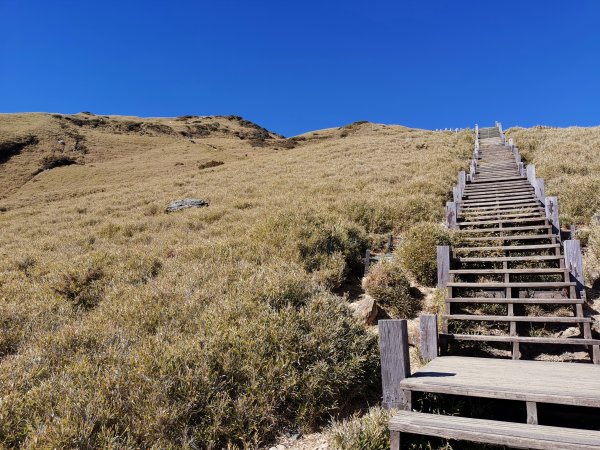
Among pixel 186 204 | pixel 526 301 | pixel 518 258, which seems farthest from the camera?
pixel 186 204

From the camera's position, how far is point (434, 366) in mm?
4270

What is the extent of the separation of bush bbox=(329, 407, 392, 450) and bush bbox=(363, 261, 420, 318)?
3.44m

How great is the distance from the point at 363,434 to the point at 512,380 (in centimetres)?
164

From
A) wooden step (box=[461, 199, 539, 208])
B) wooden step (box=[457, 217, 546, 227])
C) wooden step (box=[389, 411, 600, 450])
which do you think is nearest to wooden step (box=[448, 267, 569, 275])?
wooden step (box=[457, 217, 546, 227])

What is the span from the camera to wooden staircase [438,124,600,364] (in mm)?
5718

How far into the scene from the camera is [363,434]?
353cm

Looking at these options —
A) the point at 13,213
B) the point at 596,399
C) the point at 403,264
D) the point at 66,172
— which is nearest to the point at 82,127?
the point at 66,172

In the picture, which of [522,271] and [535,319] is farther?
[522,271]

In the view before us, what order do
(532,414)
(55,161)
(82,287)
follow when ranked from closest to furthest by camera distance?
1. (532,414)
2. (82,287)
3. (55,161)

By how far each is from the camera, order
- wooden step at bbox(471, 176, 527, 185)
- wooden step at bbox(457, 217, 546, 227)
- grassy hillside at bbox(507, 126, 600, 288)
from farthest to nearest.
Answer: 1. wooden step at bbox(471, 176, 527, 185)
2. wooden step at bbox(457, 217, 546, 227)
3. grassy hillside at bbox(507, 126, 600, 288)

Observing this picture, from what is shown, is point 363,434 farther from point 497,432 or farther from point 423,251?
point 423,251

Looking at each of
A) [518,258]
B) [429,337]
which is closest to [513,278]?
[518,258]

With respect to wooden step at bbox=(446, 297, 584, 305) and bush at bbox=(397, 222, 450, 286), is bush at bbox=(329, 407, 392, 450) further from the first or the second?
bush at bbox=(397, 222, 450, 286)

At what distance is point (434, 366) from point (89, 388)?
13.0 feet
